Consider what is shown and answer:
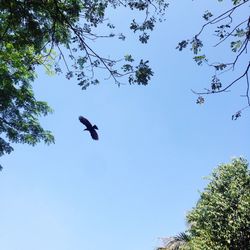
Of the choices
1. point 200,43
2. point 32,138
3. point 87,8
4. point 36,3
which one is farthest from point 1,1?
point 32,138

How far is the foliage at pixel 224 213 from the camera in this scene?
18.4 meters

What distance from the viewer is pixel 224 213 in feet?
62.2

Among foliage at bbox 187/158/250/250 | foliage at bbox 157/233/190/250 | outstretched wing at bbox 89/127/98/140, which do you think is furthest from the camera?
foliage at bbox 157/233/190/250

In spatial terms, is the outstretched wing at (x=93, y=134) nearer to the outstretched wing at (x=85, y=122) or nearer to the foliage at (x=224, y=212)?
the outstretched wing at (x=85, y=122)

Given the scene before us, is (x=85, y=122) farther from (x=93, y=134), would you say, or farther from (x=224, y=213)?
(x=224, y=213)

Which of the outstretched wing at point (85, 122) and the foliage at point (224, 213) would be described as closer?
the outstretched wing at point (85, 122)

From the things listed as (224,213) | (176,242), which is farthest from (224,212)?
(176,242)

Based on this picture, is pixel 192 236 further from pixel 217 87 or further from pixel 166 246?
pixel 217 87

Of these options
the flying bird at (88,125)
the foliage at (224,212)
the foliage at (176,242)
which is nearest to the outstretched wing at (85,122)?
the flying bird at (88,125)

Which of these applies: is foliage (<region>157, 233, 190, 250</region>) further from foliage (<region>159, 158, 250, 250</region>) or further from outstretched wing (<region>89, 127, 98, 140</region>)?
outstretched wing (<region>89, 127, 98, 140</region>)

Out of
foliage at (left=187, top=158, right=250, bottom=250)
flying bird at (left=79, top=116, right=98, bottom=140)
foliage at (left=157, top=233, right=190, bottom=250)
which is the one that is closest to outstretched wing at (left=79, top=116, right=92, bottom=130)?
flying bird at (left=79, top=116, right=98, bottom=140)

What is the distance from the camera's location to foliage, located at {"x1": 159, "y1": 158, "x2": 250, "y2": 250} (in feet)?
60.3

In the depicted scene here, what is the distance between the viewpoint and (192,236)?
839 inches

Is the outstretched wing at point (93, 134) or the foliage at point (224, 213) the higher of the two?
the foliage at point (224, 213)
